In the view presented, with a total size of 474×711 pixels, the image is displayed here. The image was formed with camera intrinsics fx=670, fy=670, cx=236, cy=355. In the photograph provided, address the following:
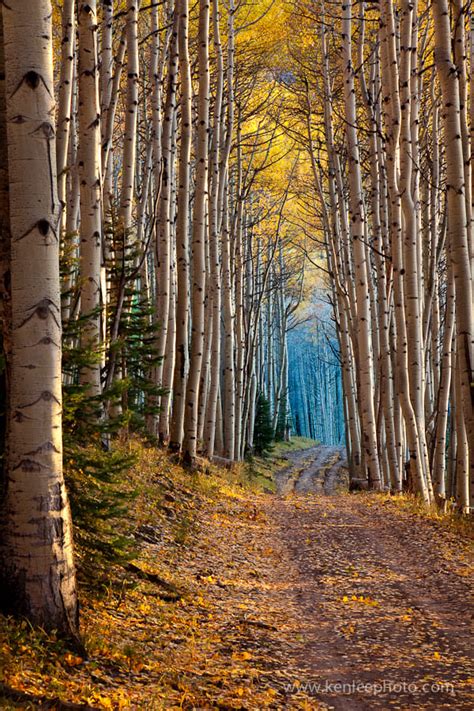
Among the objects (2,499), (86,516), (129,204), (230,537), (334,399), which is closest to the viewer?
(2,499)

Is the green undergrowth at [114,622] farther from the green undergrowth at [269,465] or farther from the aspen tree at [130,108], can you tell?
the green undergrowth at [269,465]

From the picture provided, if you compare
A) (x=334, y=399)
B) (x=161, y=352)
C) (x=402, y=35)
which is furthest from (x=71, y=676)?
(x=334, y=399)

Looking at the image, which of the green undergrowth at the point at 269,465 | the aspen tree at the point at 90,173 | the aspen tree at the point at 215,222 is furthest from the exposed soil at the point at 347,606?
the green undergrowth at the point at 269,465

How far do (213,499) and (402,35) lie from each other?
6510mm

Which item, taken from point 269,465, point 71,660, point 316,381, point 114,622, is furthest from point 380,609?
point 316,381

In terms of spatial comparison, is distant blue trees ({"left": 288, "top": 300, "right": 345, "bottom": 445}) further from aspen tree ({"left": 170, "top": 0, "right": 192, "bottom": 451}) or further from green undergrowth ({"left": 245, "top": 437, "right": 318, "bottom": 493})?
aspen tree ({"left": 170, "top": 0, "right": 192, "bottom": 451})

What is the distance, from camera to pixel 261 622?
177 inches

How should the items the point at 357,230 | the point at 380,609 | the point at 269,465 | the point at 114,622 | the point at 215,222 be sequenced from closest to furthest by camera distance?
the point at 114,622 → the point at 380,609 → the point at 357,230 → the point at 215,222 → the point at 269,465

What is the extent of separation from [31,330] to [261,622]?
8.66 feet

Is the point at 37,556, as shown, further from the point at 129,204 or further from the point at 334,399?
the point at 334,399

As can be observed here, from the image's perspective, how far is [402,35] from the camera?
862cm

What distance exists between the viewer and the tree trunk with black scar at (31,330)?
3.04 metres

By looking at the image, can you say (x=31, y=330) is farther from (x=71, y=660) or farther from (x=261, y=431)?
(x=261, y=431)

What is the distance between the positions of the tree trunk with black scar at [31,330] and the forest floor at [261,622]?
0.88ft
